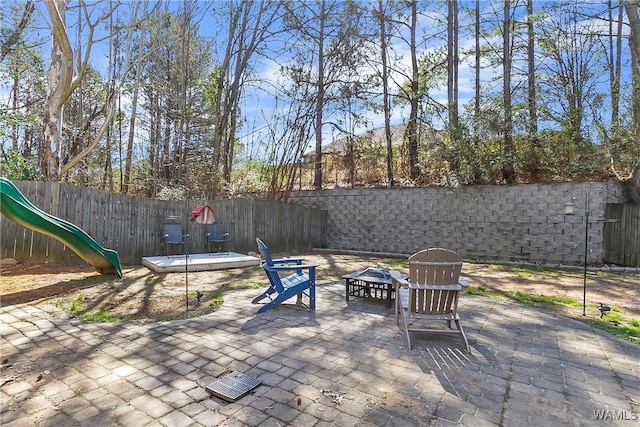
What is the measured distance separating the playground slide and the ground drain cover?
359 cm

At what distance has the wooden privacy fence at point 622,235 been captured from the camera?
7.29m

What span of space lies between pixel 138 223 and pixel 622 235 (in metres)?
10.5

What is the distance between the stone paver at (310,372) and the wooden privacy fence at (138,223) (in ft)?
9.70

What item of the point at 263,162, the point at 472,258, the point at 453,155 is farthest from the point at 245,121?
the point at 472,258

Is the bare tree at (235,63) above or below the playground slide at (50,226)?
above

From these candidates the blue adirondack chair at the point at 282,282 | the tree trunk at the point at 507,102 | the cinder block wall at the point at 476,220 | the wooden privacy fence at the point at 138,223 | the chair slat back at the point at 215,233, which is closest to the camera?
the blue adirondack chair at the point at 282,282

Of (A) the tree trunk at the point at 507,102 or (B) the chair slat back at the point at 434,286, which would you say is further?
(A) the tree trunk at the point at 507,102

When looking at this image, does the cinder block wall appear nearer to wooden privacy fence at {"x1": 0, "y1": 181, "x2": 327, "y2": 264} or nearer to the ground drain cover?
wooden privacy fence at {"x1": 0, "y1": 181, "x2": 327, "y2": 264}

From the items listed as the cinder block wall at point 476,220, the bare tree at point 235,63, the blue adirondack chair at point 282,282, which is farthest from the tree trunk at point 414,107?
the blue adirondack chair at point 282,282

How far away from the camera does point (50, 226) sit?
4.45 metres

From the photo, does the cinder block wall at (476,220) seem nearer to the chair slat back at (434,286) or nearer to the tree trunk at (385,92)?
the tree trunk at (385,92)

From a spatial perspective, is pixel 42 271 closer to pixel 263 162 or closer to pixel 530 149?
pixel 263 162

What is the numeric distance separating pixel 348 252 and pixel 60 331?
7.95 meters

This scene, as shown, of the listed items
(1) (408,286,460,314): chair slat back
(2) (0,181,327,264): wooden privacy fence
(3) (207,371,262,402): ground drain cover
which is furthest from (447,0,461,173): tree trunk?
(3) (207,371,262,402): ground drain cover
